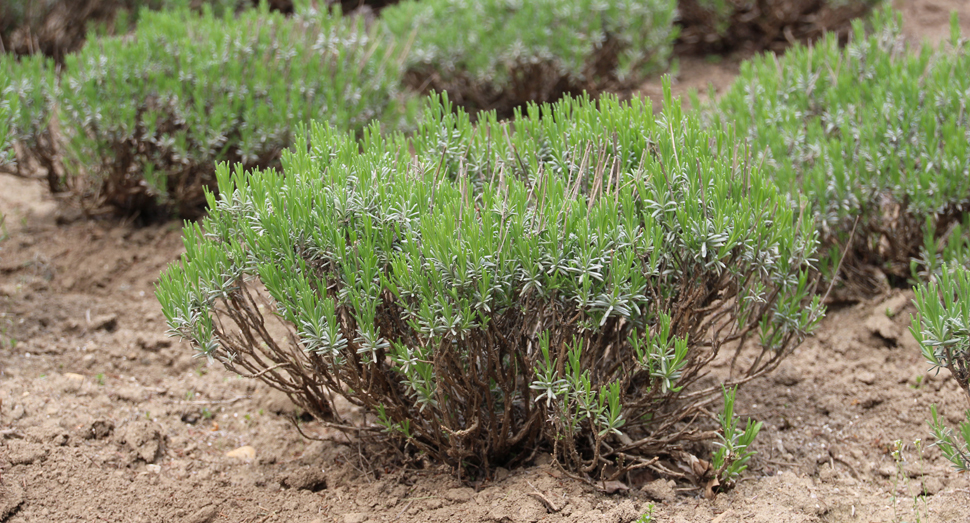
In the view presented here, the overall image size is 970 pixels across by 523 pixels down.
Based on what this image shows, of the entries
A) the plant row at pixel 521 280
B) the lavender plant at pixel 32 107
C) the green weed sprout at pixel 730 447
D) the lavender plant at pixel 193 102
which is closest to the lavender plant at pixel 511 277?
the plant row at pixel 521 280

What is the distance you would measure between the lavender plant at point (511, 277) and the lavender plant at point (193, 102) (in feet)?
5.16

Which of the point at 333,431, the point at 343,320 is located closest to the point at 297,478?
the point at 333,431

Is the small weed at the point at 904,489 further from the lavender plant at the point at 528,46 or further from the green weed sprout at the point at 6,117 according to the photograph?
the green weed sprout at the point at 6,117

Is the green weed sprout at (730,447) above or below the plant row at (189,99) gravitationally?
below

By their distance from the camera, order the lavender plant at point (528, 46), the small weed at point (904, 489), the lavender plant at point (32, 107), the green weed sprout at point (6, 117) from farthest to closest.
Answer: the lavender plant at point (528, 46) → the lavender plant at point (32, 107) → the green weed sprout at point (6, 117) → the small weed at point (904, 489)

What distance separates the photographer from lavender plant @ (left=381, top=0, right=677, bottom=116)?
Answer: 5.71 m

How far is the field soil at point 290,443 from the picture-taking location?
2818mm

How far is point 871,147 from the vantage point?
3.79 metres

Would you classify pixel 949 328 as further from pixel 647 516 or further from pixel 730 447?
pixel 647 516

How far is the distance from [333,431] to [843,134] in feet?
8.96

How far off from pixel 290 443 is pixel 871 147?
9.60ft

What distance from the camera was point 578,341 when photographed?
268 cm

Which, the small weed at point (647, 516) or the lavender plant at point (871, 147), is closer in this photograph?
the small weed at point (647, 516)

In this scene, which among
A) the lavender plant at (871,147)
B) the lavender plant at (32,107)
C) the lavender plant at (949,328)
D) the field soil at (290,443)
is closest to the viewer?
the lavender plant at (949,328)
